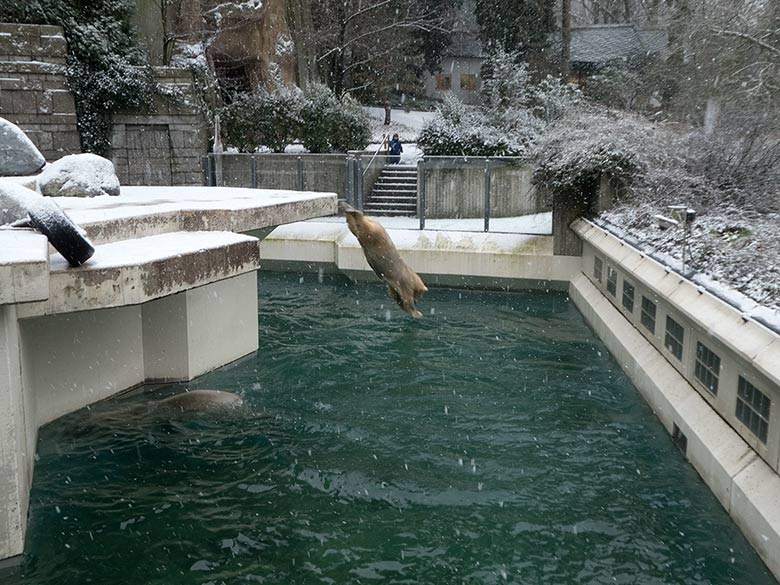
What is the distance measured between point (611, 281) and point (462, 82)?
38.3 meters

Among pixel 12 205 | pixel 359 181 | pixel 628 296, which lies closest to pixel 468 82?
pixel 359 181

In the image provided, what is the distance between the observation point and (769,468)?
18.6ft

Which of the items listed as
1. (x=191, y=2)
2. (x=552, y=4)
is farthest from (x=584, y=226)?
(x=552, y=4)

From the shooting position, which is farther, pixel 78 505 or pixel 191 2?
pixel 191 2

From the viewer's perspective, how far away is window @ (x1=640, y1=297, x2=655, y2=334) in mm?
9570

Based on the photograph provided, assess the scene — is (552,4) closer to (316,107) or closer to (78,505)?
(316,107)

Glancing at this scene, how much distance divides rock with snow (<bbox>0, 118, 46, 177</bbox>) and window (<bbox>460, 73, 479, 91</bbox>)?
38809mm

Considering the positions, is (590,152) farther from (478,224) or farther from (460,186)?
(460,186)

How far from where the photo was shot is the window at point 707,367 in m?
7.12

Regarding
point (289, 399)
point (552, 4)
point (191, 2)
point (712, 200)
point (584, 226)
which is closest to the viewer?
point (289, 399)

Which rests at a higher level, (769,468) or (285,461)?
(769,468)

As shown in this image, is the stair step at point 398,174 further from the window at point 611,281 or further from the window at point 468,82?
the window at point 468,82

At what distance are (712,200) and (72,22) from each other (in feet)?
52.3

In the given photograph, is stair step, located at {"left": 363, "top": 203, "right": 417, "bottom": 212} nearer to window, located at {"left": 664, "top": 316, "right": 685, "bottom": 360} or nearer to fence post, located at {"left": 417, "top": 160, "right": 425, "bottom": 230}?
fence post, located at {"left": 417, "top": 160, "right": 425, "bottom": 230}
